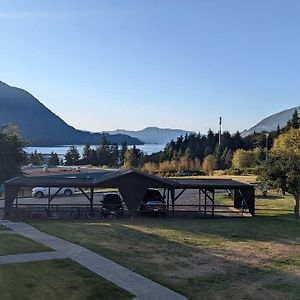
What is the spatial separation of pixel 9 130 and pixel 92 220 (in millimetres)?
24289

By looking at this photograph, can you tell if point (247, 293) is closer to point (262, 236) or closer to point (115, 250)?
point (115, 250)

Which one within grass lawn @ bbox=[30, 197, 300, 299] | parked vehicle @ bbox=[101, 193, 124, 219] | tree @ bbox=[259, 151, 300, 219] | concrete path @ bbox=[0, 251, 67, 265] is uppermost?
tree @ bbox=[259, 151, 300, 219]

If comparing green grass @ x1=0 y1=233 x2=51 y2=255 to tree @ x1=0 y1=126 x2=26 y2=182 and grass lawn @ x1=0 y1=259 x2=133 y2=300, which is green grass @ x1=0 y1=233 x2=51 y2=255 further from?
tree @ x1=0 y1=126 x2=26 y2=182

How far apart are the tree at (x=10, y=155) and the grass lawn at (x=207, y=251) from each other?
18594 mm

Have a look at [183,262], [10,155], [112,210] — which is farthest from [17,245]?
[10,155]

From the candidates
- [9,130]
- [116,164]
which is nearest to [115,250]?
→ [9,130]

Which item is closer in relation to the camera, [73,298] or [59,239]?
[73,298]

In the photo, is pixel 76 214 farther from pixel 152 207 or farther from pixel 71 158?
pixel 71 158

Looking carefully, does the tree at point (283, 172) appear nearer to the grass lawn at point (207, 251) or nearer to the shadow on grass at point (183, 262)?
the grass lawn at point (207, 251)

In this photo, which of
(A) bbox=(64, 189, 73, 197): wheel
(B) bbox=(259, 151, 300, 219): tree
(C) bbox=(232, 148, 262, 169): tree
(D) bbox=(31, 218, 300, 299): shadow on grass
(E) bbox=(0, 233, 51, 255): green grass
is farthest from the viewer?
(C) bbox=(232, 148, 262, 169): tree

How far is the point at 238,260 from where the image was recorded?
1691 centimetres

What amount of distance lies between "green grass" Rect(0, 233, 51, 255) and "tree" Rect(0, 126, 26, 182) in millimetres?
24925

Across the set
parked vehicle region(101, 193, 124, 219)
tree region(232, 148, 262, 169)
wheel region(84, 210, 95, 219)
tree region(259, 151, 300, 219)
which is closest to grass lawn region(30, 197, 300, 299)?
parked vehicle region(101, 193, 124, 219)

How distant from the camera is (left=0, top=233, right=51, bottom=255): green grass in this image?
53.5ft
